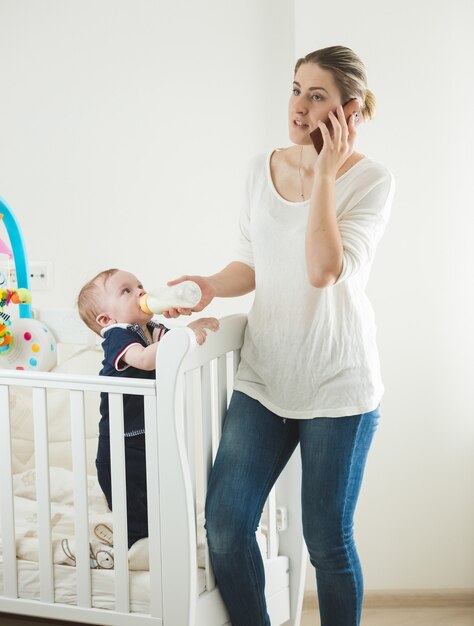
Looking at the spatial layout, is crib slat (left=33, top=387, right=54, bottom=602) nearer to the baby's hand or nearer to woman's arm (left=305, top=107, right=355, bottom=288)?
the baby's hand

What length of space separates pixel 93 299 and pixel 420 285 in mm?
949

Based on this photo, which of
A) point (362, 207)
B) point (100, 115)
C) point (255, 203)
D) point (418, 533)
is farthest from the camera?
point (100, 115)

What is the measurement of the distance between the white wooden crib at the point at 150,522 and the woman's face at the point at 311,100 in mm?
408

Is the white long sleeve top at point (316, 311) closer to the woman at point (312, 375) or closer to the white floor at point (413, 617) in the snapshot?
the woman at point (312, 375)

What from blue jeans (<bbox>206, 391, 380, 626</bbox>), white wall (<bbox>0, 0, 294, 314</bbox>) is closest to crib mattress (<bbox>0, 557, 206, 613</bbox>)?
blue jeans (<bbox>206, 391, 380, 626</bbox>)

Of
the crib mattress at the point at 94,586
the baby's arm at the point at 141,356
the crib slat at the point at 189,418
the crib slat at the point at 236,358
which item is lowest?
the crib mattress at the point at 94,586

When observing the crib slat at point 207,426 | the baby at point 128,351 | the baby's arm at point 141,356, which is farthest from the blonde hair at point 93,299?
the crib slat at point 207,426

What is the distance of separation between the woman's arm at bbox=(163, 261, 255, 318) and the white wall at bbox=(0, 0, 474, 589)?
68 centimetres

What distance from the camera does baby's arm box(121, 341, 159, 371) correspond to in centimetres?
158

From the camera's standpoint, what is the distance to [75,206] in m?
2.64

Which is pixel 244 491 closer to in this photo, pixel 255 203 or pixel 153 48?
pixel 255 203

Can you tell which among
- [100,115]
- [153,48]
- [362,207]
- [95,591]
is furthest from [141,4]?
[95,591]

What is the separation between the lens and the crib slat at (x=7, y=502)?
64.8 inches

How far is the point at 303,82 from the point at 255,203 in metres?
0.24
